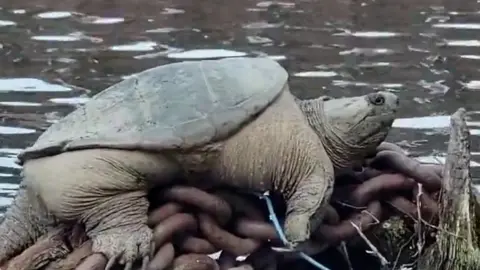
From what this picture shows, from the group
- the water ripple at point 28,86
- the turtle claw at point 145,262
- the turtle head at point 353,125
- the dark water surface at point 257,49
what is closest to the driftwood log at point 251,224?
the turtle claw at point 145,262

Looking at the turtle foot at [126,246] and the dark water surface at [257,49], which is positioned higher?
the turtle foot at [126,246]

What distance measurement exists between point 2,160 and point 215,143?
342 centimetres

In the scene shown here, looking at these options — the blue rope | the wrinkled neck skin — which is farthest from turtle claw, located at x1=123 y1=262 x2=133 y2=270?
the wrinkled neck skin

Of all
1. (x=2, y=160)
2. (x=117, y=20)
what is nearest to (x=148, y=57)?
(x=117, y=20)

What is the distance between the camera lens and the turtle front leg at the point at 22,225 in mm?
4184

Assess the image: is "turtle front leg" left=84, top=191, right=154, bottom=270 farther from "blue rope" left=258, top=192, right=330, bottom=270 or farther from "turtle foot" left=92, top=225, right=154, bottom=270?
"blue rope" left=258, top=192, right=330, bottom=270

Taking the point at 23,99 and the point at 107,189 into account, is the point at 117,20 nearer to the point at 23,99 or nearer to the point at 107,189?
the point at 23,99

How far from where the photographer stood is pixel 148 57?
10.9 metres

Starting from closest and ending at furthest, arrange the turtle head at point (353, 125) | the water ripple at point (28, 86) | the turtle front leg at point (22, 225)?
1. the turtle front leg at point (22, 225)
2. the turtle head at point (353, 125)
3. the water ripple at point (28, 86)

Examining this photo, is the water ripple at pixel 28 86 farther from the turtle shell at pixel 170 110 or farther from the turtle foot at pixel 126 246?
the turtle foot at pixel 126 246

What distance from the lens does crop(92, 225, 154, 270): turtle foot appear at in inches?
156

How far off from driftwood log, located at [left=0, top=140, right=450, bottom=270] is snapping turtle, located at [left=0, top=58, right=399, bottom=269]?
0.07 m

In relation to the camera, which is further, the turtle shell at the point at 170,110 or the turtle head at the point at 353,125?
the turtle head at the point at 353,125

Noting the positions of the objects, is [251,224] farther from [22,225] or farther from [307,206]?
[22,225]
